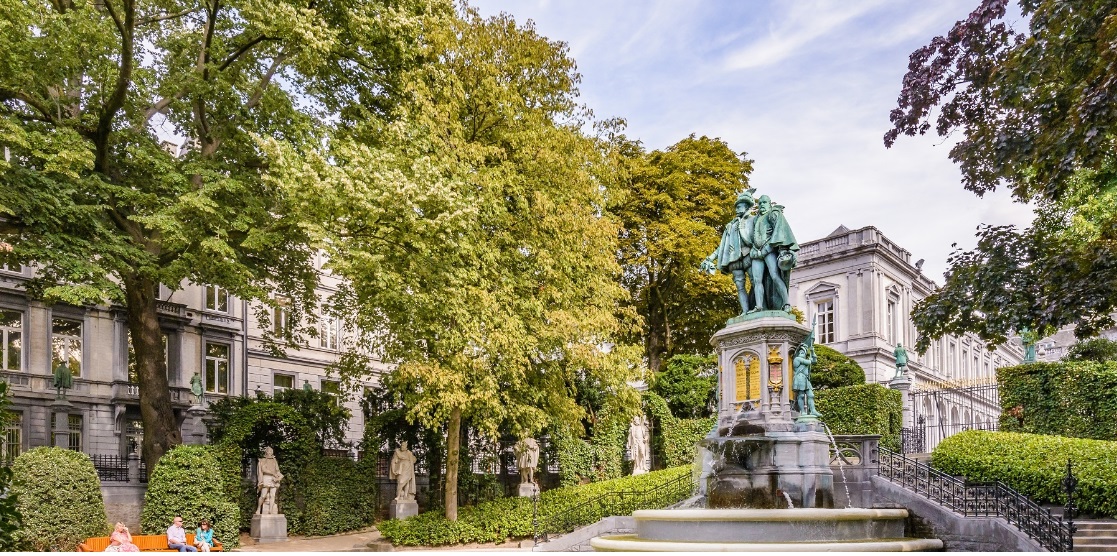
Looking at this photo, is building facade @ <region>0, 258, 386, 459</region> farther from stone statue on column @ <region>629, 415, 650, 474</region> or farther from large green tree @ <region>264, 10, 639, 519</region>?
stone statue on column @ <region>629, 415, 650, 474</region>

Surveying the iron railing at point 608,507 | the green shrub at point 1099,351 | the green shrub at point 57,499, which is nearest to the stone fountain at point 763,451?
the iron railing at point 608,507

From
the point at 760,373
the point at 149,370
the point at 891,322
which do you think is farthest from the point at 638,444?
the point at 891,322

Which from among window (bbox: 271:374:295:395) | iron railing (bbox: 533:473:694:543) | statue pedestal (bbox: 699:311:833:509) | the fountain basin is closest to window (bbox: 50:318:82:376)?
window (bbox: 271:374:295:395)

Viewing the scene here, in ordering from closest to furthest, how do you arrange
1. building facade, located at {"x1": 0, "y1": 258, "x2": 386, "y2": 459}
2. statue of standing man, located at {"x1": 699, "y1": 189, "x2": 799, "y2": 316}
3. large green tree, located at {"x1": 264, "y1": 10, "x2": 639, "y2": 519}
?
statue of standing man, located at {"x1": 699, "y1": 189, "x2": 799, "y2": 316} < large green tree, located at {"x1": 264, "y1": 10, "x2": 639, "y2": 519} < building facade, located at {"x1": 0, "y1": 258, "x2": 386, "y2": 459}

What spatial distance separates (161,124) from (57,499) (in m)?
10.1

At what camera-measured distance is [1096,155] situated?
454 inches

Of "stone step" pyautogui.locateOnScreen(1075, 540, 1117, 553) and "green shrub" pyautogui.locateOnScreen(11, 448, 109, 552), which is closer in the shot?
"stone step" pyautogui.locateOnScreen(1075, 540, 1117, 553)

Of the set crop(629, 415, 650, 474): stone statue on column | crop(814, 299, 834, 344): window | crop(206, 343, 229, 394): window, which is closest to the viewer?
crop(629, 415, 650, 474): stone statue on column

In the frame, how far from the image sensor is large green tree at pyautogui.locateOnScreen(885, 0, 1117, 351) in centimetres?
1154

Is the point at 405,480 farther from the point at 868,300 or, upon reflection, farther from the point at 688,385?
the point at 868,300

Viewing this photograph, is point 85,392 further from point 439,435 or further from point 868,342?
point 868,342

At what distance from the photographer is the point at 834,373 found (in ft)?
117

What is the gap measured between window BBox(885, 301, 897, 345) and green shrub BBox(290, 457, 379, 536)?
3148 cm

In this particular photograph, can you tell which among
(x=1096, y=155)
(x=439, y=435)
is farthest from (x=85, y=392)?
(x=1096, y=155)
